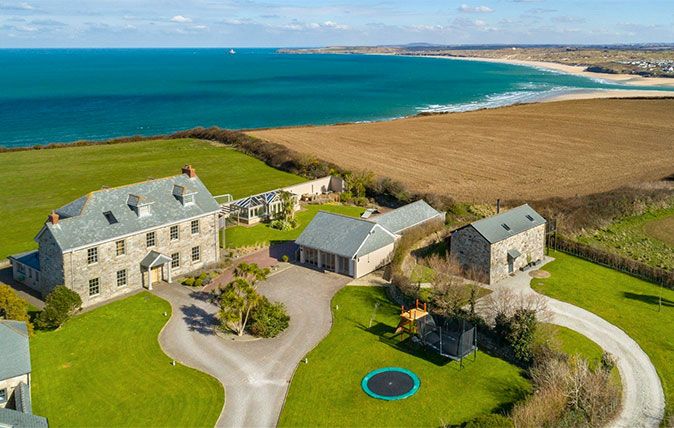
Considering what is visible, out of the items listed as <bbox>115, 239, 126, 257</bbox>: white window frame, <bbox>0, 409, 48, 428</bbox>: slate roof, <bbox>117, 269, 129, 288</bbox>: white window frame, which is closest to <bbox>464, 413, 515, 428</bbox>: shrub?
<bbox>0, 409, 48, 428</bbox>: slate roof

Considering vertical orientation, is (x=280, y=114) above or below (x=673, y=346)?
above

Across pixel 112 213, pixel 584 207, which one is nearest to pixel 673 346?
pixel 584 207

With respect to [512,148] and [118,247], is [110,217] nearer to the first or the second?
[118,247]

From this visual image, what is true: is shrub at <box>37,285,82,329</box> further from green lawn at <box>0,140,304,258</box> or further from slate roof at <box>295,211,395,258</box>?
slate roof at <box>295,211,395,258</box>

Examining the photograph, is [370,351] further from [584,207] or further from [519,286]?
[584,207]

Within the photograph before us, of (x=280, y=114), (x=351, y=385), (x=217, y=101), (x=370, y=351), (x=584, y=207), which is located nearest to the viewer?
(x=351, y=385)

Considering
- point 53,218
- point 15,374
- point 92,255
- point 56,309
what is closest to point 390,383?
point 15,374
